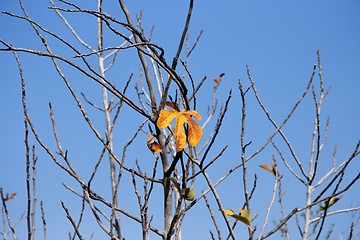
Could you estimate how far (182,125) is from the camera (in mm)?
1020

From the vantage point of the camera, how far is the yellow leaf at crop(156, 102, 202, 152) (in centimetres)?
101

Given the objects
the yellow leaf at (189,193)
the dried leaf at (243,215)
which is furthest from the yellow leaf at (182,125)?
the dried leaf at (243,215)

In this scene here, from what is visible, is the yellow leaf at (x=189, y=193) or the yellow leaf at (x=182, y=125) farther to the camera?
the yellow leaf at (x=189, y=193)

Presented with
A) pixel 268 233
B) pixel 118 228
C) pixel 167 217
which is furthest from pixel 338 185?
pixel 118 228

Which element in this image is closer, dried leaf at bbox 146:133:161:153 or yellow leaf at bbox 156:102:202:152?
yellow leaf at bbox 156:102:202:152

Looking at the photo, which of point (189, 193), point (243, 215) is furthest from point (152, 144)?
point (243, 215)

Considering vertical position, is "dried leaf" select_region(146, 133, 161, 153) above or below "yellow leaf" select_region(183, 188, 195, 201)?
above

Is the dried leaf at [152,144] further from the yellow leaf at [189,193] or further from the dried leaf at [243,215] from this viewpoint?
the dried leaf at [243,215]

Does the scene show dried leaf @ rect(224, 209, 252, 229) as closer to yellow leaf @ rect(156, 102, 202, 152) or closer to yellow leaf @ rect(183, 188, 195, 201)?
yellow leaf @ rect(183, 188, 195, 201)

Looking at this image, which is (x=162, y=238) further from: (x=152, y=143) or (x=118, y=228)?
(x=118, y=228)

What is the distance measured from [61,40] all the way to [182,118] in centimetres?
56

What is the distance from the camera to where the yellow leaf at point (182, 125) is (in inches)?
39.8

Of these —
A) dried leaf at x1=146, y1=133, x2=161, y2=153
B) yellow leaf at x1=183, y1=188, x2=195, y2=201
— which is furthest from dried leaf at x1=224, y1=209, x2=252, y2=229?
dried leaf at x1=146, y1=133, x2=161, y2=153

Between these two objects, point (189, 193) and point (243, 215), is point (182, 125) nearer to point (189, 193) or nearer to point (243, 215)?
point (189, 193)
